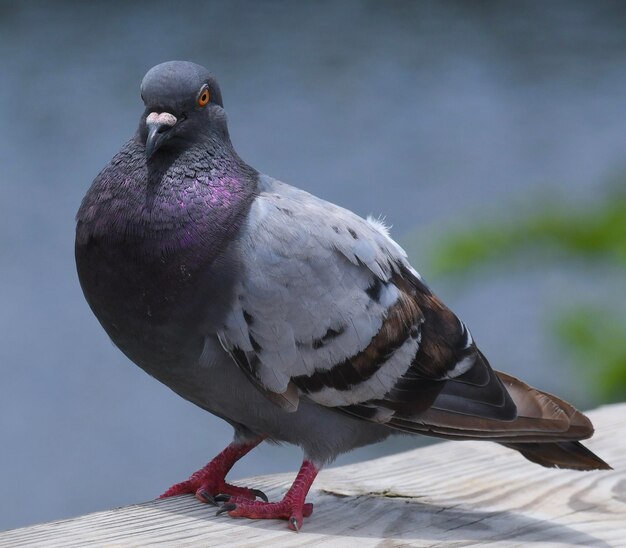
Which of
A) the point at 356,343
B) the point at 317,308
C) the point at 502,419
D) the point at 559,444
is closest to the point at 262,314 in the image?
the point at 317,308

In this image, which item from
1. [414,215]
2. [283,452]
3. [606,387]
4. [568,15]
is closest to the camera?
[606,387]

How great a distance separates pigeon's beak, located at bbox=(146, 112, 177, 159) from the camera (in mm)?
3402

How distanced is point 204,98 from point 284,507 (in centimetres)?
138

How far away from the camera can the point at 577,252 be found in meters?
6.48

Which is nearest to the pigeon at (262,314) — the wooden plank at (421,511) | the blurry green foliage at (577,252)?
the wooden plank at (421,511)

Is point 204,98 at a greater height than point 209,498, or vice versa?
point 204,98

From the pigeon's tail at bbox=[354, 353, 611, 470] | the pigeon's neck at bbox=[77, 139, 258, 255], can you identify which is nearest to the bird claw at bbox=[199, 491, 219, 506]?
the pigeon's tail at bbox=[354, 353, 611, 470]

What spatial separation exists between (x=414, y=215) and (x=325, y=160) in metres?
0.88

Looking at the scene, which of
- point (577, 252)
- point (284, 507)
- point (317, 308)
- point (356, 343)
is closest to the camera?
point (284, 507)

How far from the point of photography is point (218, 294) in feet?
11.1

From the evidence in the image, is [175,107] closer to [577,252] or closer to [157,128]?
[157,128]

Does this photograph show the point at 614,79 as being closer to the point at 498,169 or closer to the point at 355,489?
the point at 498,169

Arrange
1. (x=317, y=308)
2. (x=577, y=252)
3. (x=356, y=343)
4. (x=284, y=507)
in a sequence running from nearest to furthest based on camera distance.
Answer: (x=284, y=507), (x=317, y=308), (x=356, y=343), (x=577, y=252)

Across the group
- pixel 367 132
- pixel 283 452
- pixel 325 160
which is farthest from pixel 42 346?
pixel 367 132
